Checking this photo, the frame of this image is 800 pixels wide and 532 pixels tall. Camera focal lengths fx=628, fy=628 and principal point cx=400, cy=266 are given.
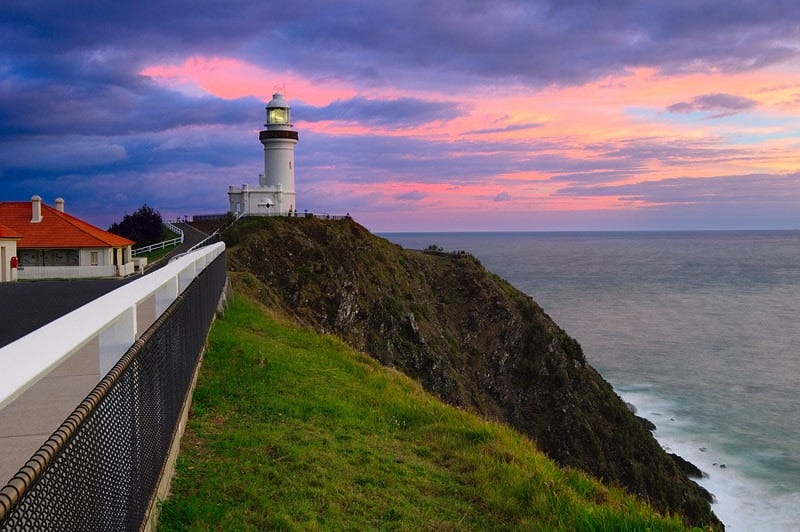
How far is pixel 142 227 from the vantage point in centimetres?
4497

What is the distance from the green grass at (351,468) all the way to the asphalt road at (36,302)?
3.72m

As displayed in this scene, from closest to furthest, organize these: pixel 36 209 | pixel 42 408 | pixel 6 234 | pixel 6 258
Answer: pixel 42 408 → pixel 6 234 → pixel 6 258 → pixel 36 209

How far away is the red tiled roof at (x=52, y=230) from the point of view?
2725 cm

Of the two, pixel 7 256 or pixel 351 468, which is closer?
pixel 351 468

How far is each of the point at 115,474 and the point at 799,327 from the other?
81190mm

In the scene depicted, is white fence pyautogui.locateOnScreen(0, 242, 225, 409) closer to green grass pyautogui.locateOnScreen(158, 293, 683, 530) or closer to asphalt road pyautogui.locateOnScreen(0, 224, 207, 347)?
green grass pyautogui.locateOnScreen(158, 293, 683, 530)

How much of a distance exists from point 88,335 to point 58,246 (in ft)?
88.4

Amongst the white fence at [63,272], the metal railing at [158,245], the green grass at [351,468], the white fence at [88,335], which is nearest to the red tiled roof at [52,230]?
the white fence at [63,272]

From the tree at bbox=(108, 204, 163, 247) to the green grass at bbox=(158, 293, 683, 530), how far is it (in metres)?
35.9

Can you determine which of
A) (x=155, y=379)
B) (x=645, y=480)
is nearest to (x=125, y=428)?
(x=155, y=379)

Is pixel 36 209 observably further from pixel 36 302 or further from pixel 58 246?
pixel 36 302

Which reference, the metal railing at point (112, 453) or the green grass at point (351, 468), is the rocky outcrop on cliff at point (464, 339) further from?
the metal railing at point (112, 453)

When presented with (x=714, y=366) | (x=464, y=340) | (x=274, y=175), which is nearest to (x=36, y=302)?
(x=464, y=340)

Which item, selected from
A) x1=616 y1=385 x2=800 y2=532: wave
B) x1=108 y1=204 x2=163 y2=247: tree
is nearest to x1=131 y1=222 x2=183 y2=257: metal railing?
x1=108 y1=204 x2=163 y2=247: tree
